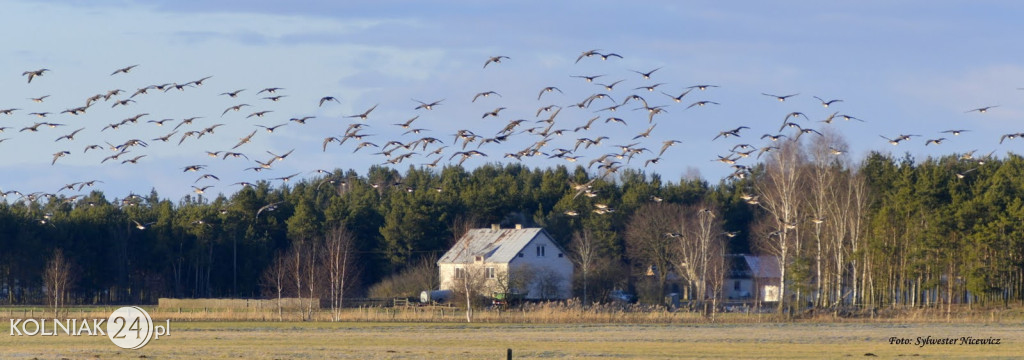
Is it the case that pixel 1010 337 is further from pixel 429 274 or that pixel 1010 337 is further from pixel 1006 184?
pixel 429 274

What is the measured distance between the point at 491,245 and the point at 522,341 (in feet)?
156

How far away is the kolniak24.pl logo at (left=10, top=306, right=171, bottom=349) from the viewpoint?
168 feet

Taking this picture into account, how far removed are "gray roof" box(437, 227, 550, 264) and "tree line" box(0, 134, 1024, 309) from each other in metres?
→ 2.79

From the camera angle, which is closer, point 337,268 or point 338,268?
point 337,268

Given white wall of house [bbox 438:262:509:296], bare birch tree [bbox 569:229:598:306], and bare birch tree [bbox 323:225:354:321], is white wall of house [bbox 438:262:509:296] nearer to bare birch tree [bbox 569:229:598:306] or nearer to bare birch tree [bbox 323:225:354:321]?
bare birch tree [bbox 569:229:598:306]

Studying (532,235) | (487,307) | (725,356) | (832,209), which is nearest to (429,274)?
(532,235)

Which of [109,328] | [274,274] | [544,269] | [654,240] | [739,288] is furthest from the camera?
[739,288]

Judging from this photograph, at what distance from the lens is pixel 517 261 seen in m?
94.5

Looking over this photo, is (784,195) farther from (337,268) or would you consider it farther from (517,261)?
(337,268)

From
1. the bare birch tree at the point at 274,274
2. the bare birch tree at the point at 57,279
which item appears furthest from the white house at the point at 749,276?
the bare birch tree at the point at 57,279

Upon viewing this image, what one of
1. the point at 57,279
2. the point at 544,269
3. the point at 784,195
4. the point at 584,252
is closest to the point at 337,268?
the point at 57,279

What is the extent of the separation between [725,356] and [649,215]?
6606 cm

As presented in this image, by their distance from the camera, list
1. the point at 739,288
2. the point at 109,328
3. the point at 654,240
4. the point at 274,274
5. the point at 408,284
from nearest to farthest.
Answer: the point at 109,328
the point at 274,274
the point at 408,284
the point at 654,240
the point at 739,288

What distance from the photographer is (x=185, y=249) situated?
4205 inches
